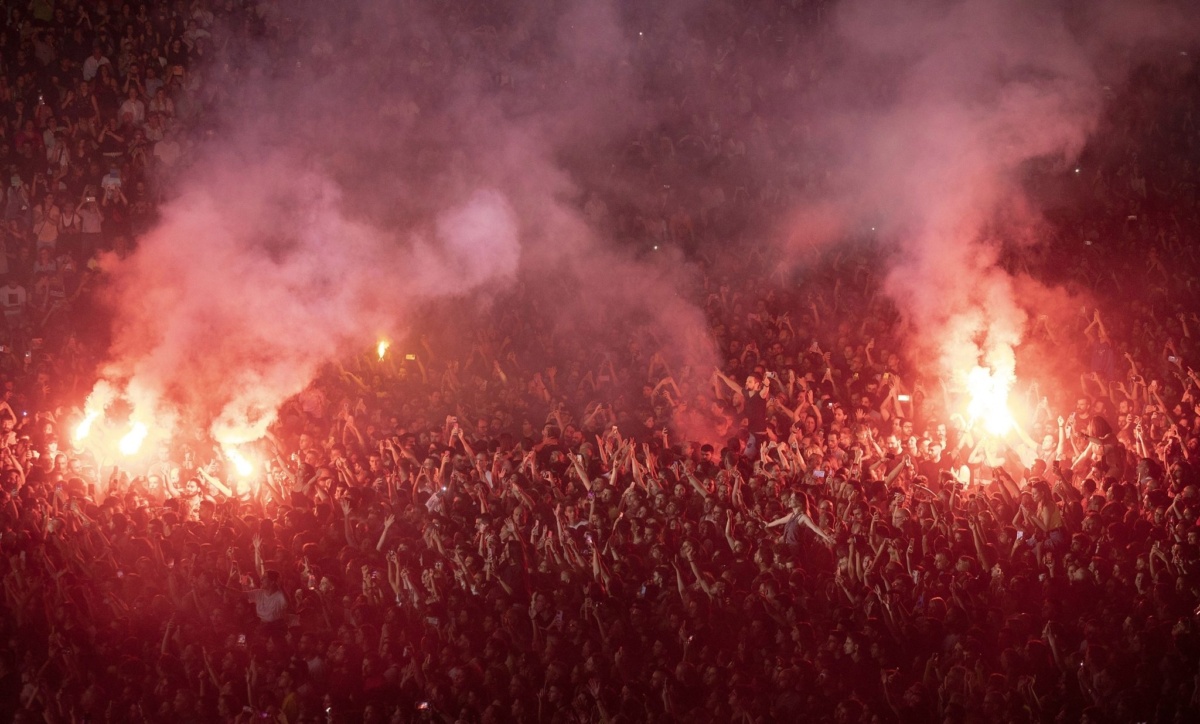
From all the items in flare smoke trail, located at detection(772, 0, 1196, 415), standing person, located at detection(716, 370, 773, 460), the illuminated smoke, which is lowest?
the illuminated smoke

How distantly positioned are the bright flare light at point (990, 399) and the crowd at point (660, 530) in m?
0.16

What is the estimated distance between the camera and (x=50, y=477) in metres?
8.60

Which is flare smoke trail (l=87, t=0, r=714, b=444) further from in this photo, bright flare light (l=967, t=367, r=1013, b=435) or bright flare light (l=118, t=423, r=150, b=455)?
bright flare light (l=967, t=367, r=1013, b=435)

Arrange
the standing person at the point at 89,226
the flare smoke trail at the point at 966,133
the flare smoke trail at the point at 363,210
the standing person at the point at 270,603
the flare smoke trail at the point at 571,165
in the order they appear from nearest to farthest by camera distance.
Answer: the standing person at the point at 270,603 → the flare smoke trail at the point at 363,210 → the flare smoke trail at the point at 571,165 → the flare smoke trail at the point at 966,133 → the standing person at the point at 89,226

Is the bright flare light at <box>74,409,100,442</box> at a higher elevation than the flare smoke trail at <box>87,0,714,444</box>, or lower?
lower

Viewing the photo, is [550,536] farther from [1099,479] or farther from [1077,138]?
[1077,138]

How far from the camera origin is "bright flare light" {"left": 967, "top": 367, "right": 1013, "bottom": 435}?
8.41 meters

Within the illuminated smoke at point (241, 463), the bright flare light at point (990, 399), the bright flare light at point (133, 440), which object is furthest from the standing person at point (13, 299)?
the bright flare light at point (990, 399)

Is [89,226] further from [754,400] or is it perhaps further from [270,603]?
[754,400]

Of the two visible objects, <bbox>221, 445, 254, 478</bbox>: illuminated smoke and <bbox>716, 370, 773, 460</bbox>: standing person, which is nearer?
<bbox>716, 370, 773, 460</bbox>: standing person

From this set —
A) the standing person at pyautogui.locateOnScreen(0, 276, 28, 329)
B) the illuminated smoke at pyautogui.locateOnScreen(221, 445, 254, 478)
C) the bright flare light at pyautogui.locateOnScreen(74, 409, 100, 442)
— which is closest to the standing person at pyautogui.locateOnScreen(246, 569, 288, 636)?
the illuminated smoke at pyautogui.locateOnScreen(221, 445, 254, 478)

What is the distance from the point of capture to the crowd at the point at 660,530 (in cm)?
585

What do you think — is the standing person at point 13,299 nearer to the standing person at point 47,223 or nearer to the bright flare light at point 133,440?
the standing person at point 47,223

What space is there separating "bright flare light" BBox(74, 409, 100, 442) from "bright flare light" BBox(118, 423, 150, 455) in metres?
0.28
